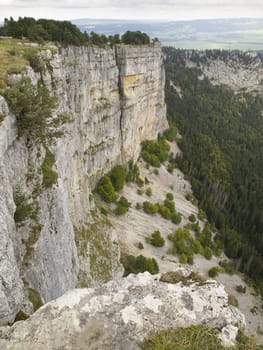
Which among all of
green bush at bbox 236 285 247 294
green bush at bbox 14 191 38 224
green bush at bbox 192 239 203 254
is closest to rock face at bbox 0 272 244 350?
green bush at bbox 14 191 38 224

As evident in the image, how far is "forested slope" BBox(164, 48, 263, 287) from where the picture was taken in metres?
56.8

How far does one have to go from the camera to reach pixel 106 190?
4406 centimetres

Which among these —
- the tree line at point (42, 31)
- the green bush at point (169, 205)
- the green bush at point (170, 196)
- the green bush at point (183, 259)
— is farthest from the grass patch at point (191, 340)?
the green bush at point (170, 196)

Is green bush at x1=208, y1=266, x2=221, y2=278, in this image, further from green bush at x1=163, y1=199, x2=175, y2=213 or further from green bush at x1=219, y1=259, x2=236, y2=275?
green bush at x1=163, y1=199, x2=175, y2=213

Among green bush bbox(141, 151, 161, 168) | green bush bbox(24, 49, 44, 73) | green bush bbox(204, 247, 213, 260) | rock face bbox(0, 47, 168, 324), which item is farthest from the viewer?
green bush bbox(141, 151, 161, 168)

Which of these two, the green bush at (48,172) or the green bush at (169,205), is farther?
the green bush at (169,205)

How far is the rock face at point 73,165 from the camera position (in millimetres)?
12453

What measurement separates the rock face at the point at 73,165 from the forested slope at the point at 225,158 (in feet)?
63.2

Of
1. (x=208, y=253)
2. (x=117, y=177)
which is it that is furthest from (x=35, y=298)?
(x=208, y=253)

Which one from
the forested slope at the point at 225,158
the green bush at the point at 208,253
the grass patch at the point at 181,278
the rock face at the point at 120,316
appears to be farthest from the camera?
the forested slope at the point at 225,158

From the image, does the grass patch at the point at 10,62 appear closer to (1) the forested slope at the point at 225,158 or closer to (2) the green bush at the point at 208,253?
(2) the green bush at the point at 208,253

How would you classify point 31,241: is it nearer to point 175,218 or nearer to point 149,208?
point 149,208

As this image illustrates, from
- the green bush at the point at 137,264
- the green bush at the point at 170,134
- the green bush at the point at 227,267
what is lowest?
the green bush at the point at 227,267

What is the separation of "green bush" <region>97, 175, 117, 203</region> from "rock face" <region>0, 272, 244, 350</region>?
32574mm
